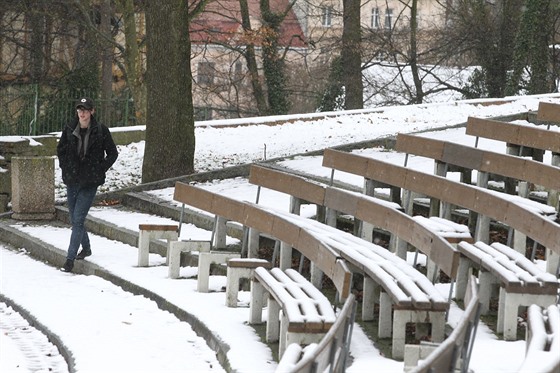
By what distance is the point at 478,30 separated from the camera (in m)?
34.8

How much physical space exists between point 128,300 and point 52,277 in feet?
5.15

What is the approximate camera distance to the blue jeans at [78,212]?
11.7 metres

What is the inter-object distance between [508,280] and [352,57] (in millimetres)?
25897

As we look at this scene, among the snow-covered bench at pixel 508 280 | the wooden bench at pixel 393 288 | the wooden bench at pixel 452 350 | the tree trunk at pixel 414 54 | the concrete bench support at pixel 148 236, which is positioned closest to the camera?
the wooden bench at pixel 452 350

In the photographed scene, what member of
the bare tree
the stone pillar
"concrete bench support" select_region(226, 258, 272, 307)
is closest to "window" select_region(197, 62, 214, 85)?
the bare tree

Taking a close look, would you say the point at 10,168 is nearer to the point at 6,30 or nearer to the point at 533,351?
the point at 533,351

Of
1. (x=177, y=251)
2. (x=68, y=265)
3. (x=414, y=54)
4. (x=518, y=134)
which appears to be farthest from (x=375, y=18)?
(x=177, y=251)

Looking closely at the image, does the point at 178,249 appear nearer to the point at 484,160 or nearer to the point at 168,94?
the point at 484,160

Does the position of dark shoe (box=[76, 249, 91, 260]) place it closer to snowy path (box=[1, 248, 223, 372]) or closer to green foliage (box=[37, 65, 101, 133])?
snowy path (box=[1, 248, 223, 372])

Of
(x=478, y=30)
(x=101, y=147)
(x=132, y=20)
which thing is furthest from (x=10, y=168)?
(x=478, y=30)

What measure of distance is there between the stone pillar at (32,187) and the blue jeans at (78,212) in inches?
99.6

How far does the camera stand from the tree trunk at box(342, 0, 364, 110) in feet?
104

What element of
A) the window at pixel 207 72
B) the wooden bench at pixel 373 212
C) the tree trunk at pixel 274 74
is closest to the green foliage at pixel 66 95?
the tree trunk at pixel 274 74

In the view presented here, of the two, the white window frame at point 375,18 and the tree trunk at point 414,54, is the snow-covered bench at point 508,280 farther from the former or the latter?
the white window frame at point 375,18
